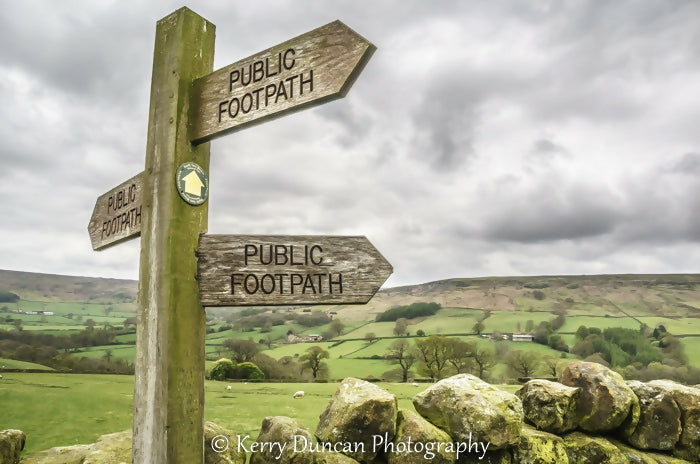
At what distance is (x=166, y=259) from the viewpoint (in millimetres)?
2699

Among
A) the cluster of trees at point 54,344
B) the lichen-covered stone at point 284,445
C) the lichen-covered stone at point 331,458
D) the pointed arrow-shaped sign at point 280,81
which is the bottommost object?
the cluster of trees at point 54,344

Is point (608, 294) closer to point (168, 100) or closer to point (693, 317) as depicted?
point (693, 317)

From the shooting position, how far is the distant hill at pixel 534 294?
236ft

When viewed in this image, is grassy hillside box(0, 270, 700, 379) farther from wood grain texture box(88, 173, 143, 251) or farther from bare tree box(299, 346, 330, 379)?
wood grain texture box(88, 173, 143, 251)

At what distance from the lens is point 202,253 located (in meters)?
2.76

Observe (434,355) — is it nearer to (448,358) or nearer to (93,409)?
(448,358)

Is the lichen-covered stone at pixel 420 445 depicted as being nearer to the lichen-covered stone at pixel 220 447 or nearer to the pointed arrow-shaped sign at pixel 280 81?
the lichen-covered stone at pixel 220 447

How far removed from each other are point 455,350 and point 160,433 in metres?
27.5

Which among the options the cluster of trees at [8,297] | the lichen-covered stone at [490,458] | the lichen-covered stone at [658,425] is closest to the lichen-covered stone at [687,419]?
the lichen-covered stone at [658,425]

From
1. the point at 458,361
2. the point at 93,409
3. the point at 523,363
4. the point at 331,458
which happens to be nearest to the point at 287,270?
the point at 331,458

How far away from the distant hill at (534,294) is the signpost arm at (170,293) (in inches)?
2465

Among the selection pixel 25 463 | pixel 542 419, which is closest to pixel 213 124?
pixel 25 463

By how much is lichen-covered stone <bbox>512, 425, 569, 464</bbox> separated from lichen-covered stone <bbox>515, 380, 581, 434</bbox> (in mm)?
210

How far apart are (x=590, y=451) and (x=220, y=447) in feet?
17.6
